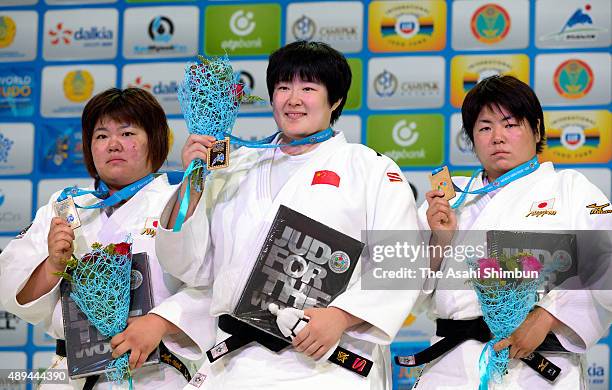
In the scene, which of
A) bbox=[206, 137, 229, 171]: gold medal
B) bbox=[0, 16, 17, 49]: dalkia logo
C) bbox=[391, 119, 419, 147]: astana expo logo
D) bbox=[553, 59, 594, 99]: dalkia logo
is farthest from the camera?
bbox=[0, 16, 17, 49]: dalkia logo

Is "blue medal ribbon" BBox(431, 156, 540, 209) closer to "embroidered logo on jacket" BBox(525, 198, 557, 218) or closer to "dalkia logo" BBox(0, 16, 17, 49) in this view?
"embroidered logo on jacket" BBox(525, 198, 557, 218)

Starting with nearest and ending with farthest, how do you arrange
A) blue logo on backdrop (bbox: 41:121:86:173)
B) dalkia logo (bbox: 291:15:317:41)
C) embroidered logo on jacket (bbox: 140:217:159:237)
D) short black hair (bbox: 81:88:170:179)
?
embroidered logo on jacket (bbox: 140:217:159:237)
short black hair (bbox: 81:88:170:179)
dalkia logo (bbox: 291:15:317:41)
blue logo on backdrop (bbox: 41:121:86:173)

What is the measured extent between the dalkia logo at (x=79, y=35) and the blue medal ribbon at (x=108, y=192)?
227cm

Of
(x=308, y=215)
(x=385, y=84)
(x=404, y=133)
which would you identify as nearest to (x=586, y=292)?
(x=308, y=215)

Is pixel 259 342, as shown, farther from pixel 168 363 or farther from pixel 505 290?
pixel 505 290

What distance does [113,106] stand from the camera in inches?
125

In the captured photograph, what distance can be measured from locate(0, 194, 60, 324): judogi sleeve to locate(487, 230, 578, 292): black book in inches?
60.0

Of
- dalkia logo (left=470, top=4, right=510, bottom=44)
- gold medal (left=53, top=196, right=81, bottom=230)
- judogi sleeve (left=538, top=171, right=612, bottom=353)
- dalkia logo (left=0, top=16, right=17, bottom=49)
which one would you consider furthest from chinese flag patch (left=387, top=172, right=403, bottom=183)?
dalkia logo (left=0, top=16, right=17, bottom=49)

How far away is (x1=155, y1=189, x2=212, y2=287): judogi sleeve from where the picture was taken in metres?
2.71

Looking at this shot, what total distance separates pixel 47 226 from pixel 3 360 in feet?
7.56

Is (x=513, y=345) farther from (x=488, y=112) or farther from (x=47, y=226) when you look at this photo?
(x=47, y=226)

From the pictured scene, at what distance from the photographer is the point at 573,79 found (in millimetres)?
4770

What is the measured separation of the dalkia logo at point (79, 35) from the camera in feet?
17.3

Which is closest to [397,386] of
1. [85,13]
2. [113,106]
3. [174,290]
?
[174,290]
